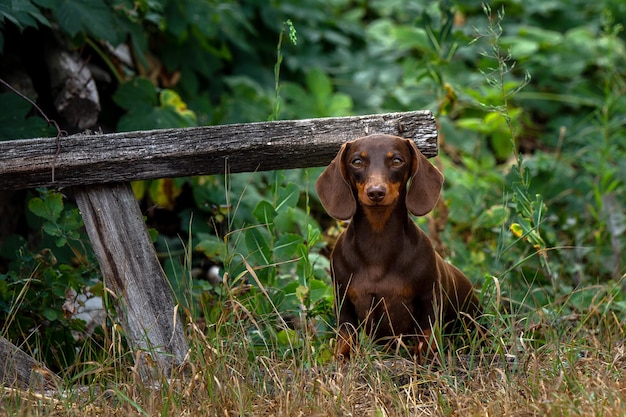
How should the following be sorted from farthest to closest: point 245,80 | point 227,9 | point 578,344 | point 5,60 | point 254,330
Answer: point 245,80 → point 227,9 → point 5,60 → point 254,330 → point 578,344

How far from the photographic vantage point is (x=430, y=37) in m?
4.95

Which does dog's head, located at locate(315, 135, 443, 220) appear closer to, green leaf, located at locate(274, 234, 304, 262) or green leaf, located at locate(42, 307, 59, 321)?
green leaf, located at locate(274, 234, 304, 262)

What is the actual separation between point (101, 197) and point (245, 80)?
3260mm

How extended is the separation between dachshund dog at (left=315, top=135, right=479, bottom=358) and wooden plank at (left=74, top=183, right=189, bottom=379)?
0.63 m

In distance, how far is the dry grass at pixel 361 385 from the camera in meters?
2.95

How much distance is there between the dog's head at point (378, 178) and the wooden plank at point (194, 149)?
115 millimetres

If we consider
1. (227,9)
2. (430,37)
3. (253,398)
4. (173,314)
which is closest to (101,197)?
(173,314)

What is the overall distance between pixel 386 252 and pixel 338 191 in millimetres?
283

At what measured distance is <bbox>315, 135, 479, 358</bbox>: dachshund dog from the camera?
341 centimetres

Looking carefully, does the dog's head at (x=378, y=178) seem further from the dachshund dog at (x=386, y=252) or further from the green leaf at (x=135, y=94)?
the green leaf at (x=135, y=94)

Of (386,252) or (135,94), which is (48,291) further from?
(135,94)

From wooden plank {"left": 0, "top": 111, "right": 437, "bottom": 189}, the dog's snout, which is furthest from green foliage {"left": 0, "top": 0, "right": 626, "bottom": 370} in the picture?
the dog's snout

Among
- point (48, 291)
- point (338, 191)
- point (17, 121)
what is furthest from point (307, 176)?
point (17, 121)

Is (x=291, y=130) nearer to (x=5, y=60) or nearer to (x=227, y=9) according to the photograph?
(x=5, y=60)
